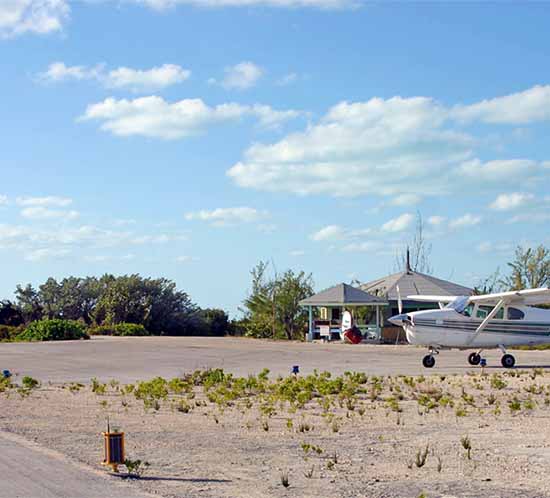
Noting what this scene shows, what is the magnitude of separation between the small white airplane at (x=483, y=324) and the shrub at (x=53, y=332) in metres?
22.7

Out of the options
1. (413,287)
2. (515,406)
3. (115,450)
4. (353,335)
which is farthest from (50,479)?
(413,287)

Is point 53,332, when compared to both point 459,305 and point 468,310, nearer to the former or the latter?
point 459,305

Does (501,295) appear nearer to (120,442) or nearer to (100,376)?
(100,376)

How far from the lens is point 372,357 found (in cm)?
3206

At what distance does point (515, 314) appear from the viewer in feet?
90.2

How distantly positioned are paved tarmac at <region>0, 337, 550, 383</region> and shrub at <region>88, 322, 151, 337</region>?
13699 mm

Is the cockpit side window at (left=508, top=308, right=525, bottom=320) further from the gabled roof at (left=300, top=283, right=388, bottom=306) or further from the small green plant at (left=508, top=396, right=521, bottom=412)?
the gabled roof at (left=300, top=283, right=388, bottom=306)

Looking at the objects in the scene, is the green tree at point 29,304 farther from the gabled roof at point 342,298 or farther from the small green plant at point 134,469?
the small green plant at point 134,469

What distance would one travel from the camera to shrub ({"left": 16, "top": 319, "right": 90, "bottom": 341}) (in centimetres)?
4478

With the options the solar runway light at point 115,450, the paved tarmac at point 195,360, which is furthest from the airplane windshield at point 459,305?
the solar runway light at point 115,450

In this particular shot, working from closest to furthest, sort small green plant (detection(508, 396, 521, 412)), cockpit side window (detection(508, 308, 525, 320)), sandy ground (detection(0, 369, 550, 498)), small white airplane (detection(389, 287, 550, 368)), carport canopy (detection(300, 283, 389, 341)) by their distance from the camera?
sandy ground (detection(0, 369, 550, 498)), small green plant (detection(508, 396, 521, 412)), small white airplane (detection(389, 287, 550, 368)), cockpit side window (detection(508, 308, 525, 320)), carport canopy (detection(300, 283, 389, 341))

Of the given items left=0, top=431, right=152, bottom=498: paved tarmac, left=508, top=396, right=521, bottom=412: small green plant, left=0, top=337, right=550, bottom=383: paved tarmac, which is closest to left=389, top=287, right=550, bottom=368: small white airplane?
left=0, top=337, right=550, bottom=383: paved tarmac

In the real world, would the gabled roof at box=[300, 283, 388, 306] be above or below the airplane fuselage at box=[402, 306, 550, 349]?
above

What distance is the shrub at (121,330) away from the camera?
5425 centimetres
